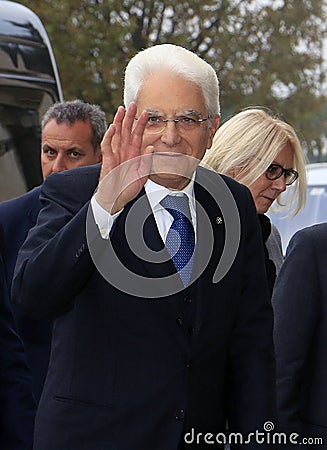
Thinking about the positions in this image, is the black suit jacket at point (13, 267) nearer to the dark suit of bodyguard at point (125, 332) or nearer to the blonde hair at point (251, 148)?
the blonde hair at point (251, 148)

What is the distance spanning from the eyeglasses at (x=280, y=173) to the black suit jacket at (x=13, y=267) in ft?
3.26

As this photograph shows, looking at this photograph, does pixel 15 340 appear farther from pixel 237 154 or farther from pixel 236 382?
pixel 237 154

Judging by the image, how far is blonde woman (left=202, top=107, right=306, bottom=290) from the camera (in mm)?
4477

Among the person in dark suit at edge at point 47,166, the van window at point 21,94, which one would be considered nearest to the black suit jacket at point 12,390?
the person in dark suit at edge at point 47,166

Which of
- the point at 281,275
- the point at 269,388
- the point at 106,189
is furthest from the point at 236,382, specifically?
the point at 106,189

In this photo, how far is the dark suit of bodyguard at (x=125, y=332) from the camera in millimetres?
2818

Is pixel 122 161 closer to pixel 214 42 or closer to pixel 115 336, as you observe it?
pixel 115 336

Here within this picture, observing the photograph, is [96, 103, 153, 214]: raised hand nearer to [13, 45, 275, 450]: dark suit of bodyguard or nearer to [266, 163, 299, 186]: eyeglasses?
[13, 45, 275, 450]: dark suit of bodyguard

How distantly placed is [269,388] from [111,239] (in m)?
0.69

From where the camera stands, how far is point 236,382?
319 cm

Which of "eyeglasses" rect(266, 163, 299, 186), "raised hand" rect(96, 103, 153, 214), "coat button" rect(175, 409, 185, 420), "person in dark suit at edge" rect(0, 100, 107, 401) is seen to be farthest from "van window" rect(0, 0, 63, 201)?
"raised hand" rect(96, 103, 153, 214)

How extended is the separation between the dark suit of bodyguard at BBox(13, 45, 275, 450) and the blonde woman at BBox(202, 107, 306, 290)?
134 cm

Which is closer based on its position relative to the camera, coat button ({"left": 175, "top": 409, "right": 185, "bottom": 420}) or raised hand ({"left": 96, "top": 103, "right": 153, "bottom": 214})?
raised hand ({"left": 96, "top": 103, "right": 153, "bottom": 214})

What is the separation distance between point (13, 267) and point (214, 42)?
598 inches
